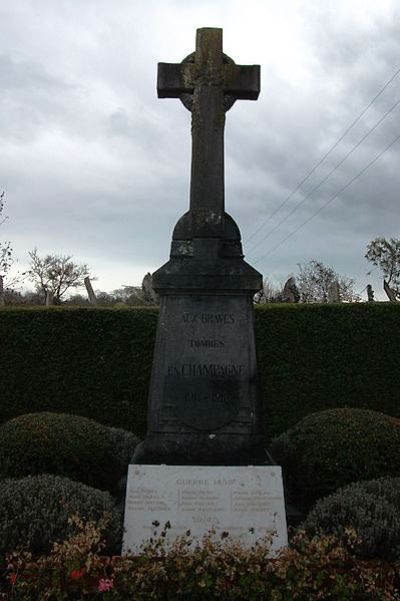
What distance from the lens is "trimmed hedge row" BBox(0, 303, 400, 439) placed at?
348 inches

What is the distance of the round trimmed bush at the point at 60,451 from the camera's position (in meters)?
5.29

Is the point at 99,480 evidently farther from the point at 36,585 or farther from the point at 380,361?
the point at 380,361

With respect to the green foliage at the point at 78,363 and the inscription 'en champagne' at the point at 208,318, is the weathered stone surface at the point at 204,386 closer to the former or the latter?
the inscription 'en champagne' at the point at 208,318

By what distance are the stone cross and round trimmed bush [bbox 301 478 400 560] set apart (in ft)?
8.66

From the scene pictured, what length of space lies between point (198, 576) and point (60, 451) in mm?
2416

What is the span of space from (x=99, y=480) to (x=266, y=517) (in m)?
2.09

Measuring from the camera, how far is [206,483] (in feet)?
13.8

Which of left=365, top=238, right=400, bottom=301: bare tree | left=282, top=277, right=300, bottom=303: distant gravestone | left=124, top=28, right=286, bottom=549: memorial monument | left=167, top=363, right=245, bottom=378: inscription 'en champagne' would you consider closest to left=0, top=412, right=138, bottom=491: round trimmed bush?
left=124, top=28, right=286, bottom=549: memorial monument

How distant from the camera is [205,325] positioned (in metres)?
5.00

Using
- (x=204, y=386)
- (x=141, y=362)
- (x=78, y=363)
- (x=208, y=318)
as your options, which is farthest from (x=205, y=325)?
(x=78, y=363)

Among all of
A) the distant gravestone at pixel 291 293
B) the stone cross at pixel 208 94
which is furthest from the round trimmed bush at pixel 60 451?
the distant gravestone at pixel 291 293

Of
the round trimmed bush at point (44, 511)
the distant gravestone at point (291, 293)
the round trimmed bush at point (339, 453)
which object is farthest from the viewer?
the distant gravestone at point (291, 293)

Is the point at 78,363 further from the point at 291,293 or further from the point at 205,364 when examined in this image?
the point at 291,293

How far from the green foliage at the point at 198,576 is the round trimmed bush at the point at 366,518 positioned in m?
0.26
